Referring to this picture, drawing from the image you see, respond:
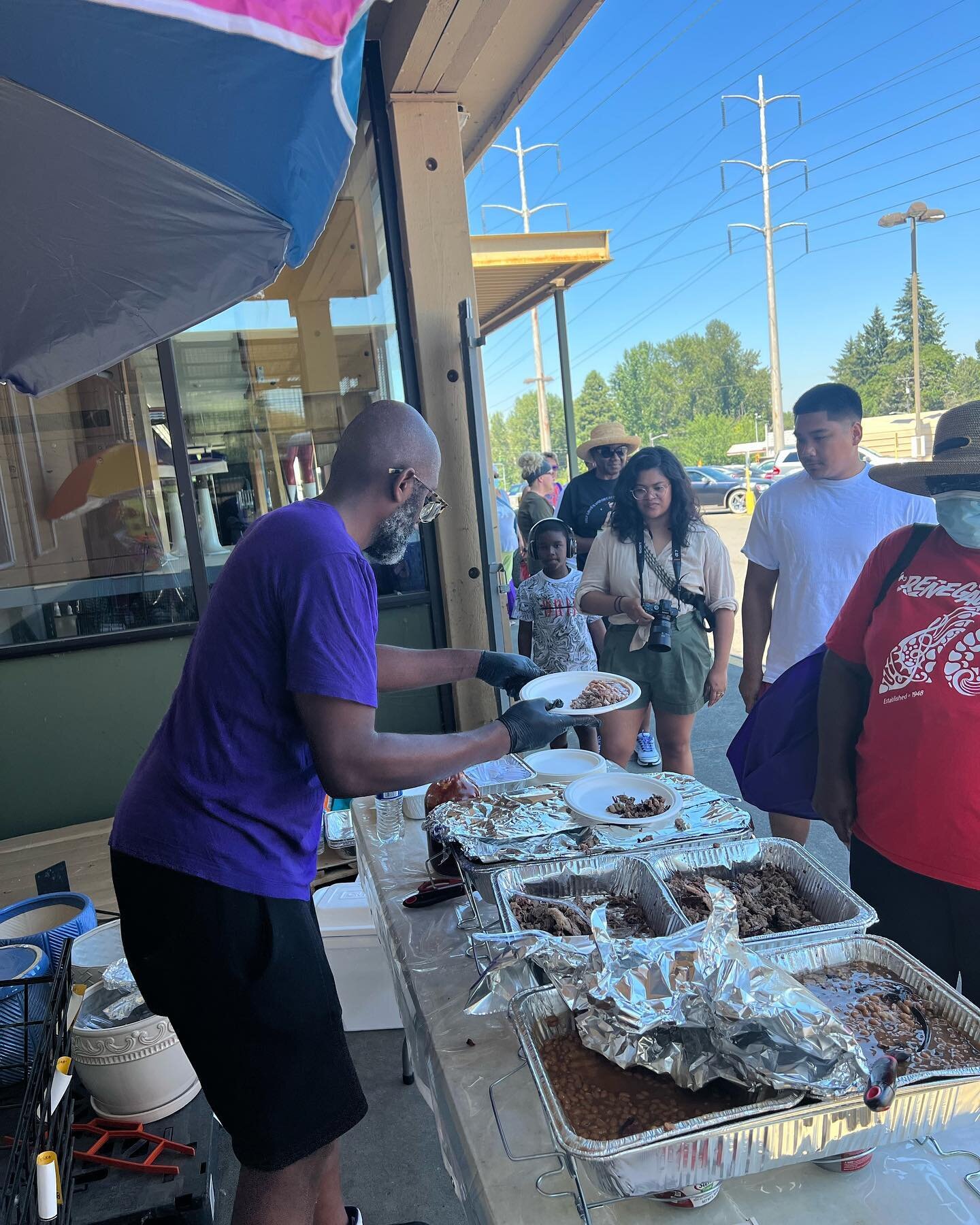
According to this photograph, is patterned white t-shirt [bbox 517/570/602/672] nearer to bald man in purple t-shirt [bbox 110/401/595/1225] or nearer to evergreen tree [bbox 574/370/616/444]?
bald man in purple t-shirt [bbox 110/401/595/1225]

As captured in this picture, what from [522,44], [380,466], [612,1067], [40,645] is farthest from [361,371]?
[612,1067]

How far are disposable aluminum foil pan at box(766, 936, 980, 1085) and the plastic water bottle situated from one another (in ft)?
3.86

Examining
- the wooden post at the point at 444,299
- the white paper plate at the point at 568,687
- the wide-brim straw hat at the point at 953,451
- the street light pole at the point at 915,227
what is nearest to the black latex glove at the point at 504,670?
the white paper plate at the point at 568,687

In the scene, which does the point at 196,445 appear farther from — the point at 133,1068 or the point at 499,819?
the point at 499,819

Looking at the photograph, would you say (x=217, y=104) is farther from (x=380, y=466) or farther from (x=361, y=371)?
(x=361, y=371)

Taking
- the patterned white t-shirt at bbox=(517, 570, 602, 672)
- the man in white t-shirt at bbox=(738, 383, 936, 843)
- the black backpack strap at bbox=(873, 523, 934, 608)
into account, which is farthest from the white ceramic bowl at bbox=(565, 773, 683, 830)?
the patterned white t-shirt at bbox=(517, 570, 602, 672)

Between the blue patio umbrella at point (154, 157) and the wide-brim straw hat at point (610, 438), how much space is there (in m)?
3.36

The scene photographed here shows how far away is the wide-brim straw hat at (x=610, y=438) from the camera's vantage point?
16.5 ft

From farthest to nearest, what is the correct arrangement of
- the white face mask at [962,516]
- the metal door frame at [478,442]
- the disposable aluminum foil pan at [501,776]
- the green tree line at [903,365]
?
the green tree line at [903,365]
the metal door frame at [478,442]
the disposable aluminum foil pan at [501,776]
the white face mask at [962,516]

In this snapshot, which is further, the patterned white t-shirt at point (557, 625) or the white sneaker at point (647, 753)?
the white sneaker at point (647, 753)

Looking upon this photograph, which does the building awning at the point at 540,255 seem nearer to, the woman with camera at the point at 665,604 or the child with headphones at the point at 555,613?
the child with headphones at the point at 555,613

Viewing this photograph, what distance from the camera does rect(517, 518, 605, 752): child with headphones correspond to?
4266 mm

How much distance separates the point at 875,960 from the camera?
1.26 meters

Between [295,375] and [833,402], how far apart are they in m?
3.23
